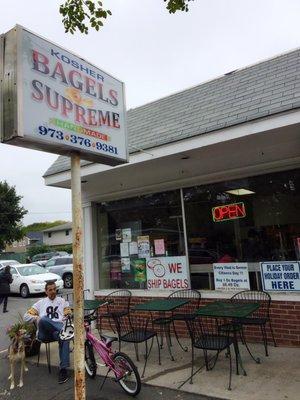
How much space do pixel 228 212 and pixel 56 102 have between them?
442 centimetres

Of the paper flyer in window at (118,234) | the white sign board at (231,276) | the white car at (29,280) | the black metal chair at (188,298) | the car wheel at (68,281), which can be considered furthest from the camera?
the car wheel at (68,281)

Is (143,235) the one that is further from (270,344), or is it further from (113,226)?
(270,344)

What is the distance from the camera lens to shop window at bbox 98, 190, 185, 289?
7590 mm

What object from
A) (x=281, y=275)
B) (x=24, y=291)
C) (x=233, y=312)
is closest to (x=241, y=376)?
(x=233, y=312)

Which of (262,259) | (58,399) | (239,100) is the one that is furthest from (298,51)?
(58,399)

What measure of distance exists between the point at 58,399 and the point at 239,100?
16.0ft

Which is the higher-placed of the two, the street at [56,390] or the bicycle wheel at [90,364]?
the bicycle wheel at [90,364]

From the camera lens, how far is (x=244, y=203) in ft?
22.3

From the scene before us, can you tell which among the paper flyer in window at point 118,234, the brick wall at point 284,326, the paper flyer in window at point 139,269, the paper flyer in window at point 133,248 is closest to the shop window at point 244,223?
the brick wall at point 284,326

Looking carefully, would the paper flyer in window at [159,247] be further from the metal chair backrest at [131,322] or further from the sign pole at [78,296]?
the sign pole at [78,296]

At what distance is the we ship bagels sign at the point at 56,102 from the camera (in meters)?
3.03

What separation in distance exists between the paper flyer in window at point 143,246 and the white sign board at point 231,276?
5.08ft

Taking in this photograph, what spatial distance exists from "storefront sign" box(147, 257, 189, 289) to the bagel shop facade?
0.02 meters

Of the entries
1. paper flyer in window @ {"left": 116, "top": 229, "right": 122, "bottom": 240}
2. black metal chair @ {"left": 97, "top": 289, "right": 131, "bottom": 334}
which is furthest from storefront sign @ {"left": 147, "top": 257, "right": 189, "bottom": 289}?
paper flyer in window @ {"left": 116, "top": 229, "right": 122, "bottom": 240}
